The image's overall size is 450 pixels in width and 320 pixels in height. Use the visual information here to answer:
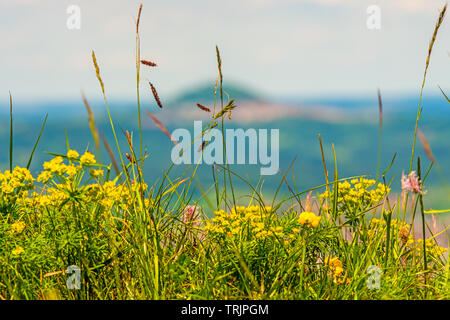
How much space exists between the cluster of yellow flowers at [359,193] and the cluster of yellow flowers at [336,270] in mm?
463

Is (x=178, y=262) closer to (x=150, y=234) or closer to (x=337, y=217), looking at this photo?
(x=150, y=234)

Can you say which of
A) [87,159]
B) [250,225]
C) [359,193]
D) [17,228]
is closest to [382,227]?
[359,193]

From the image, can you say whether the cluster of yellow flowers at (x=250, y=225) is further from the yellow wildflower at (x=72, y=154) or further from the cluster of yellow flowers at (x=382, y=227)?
the yellow wildflower at (x=72, y=154)

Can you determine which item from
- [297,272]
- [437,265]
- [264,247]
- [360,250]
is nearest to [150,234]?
[264,247]

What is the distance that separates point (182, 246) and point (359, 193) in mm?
1165

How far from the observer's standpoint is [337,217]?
124 inches

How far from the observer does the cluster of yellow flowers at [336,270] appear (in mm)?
2660

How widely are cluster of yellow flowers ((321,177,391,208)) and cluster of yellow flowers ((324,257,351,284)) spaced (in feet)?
1.52

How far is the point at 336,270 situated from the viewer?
2672mm

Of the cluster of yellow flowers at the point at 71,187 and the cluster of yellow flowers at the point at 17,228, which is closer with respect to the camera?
the cluster of yellow flowers at the point at 71,187

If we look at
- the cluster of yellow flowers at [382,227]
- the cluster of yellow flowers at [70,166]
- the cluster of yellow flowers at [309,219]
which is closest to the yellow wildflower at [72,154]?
the cluster of yellow flowers at [70,166]

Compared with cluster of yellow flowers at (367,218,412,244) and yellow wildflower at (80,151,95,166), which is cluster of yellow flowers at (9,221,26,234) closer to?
yellow wildflower at (80,151,95,166)

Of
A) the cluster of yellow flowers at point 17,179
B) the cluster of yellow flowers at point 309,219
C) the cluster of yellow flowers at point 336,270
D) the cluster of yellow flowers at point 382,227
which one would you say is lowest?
the cluster of yellow flowers at point 336,270

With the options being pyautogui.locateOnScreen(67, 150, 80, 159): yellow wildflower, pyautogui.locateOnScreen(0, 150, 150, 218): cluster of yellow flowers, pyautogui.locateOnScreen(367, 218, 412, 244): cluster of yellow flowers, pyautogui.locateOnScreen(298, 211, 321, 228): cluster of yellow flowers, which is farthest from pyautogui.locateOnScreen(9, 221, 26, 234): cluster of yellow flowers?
pyautogui.locateOnScreen(367, 218, 412, 244): cluster of yellow flowers
